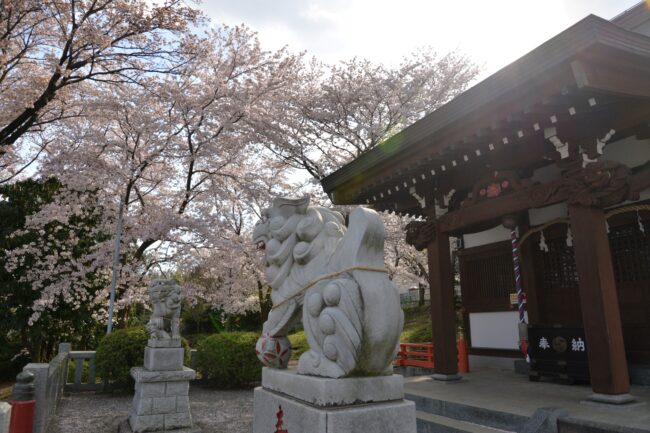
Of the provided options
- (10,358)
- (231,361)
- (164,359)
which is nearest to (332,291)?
(164,359)

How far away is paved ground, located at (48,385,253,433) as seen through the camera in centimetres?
740

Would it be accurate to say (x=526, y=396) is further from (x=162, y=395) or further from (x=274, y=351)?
(x=162, y=395)

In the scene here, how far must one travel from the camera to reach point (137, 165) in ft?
40.2

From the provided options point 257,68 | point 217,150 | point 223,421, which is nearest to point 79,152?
point 217,150

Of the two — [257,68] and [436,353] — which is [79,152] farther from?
[436,353]

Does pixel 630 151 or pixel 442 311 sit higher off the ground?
pixel 630 151

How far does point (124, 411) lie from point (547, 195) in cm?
887

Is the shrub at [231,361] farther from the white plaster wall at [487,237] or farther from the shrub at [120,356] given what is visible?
the white plaster wall at [487,237]

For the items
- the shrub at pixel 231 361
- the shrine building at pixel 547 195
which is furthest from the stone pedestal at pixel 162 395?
the shrine building at pixel 547 195

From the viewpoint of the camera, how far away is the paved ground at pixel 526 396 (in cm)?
433

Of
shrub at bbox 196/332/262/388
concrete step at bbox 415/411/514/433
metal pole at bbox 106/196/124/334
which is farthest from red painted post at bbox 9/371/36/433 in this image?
metal pole at bbox 106/196/124/334

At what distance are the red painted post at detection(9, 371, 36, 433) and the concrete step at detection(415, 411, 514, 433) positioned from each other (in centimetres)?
396

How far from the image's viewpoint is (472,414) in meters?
5.16

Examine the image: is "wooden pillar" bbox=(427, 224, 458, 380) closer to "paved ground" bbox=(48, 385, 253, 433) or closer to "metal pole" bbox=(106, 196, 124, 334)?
"paved ground" bbox=(48, 385, 253, 433)
